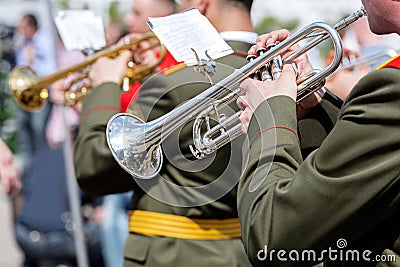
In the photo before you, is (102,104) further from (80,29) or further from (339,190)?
(339,190)

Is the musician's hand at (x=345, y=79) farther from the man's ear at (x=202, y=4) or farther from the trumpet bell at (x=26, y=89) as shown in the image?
the trumpet bell at (x=26, y=89)

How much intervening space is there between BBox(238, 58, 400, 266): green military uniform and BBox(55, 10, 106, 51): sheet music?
2.08 meters

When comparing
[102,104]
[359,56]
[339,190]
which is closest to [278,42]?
[339,190]

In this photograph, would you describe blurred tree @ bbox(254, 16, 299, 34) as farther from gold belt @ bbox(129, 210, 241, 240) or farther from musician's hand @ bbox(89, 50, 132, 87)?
gold belt @ bbox(129, 210, 241, 240)

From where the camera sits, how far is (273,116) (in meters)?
1.94

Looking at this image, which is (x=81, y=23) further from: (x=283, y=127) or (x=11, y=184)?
(x=283, y=127)

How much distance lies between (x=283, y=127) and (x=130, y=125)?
76 cm

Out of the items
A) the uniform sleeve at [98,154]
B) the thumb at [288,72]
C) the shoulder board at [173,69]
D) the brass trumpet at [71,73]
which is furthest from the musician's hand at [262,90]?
the brass trumpet at [71,73]

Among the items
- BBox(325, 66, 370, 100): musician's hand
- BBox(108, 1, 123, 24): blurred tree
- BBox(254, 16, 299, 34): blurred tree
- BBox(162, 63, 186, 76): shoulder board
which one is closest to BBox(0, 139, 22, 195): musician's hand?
BBox(162, 63, 186, 76): shoulder board

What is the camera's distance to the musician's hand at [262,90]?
201 cm

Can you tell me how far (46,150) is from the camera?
650cm

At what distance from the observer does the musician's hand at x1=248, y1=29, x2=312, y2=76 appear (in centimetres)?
227

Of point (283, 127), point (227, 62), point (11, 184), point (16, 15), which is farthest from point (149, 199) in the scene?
point (16, 15)

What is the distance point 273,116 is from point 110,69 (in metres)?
1.86
